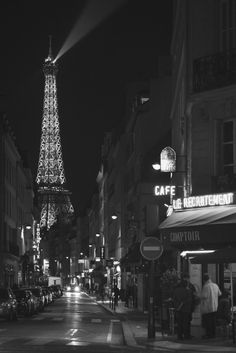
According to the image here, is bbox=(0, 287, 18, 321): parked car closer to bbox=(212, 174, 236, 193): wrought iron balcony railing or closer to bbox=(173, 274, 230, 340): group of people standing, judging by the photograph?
bbox=(212, 174, 236, 193): wrought iron balcony railing

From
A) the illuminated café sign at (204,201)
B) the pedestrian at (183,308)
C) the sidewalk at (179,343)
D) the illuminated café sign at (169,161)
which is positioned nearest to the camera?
the sidewalk at (179,343)

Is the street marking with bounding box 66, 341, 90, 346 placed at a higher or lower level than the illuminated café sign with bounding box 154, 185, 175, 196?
lower

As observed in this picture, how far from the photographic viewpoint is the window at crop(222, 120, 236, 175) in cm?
2984

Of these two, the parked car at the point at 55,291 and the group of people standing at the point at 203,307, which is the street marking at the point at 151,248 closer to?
the group of people standing at the point at 203,307

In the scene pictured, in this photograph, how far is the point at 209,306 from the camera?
84.3 feet

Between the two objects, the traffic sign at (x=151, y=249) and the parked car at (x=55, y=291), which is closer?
the traffic sign at (x=151, y=249)

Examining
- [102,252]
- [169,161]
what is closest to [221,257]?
[169,161]

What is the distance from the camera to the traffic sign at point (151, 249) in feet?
86.0

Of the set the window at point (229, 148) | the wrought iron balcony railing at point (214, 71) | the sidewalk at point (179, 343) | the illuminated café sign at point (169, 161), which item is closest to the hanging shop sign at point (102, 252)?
the illuminated café sign at point (169, 161)

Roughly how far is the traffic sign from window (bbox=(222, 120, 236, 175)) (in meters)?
4.81

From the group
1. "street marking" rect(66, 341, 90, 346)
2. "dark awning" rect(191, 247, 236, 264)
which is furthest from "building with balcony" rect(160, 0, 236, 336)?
"street marking" rect(66, 341, 90, 346)

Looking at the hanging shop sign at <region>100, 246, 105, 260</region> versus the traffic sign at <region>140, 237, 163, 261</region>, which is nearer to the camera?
the traffic sign at <region>140, 237, 163, 261</region>

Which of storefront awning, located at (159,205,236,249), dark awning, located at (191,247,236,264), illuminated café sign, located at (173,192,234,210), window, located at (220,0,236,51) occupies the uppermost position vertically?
window, located at (220,0,236,51)

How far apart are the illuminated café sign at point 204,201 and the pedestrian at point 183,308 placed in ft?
10.5
